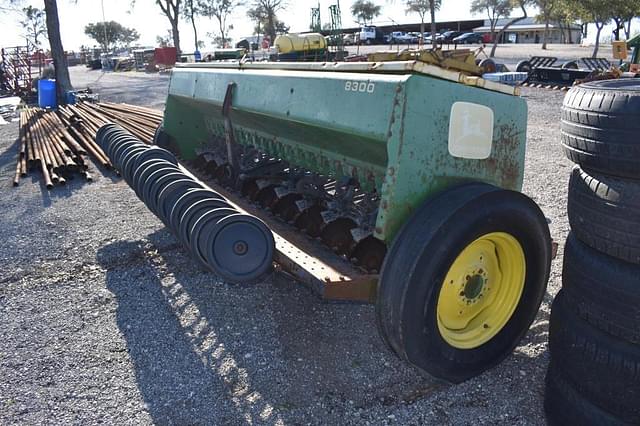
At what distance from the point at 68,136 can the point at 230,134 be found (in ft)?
20.7

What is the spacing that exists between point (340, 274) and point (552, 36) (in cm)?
6427

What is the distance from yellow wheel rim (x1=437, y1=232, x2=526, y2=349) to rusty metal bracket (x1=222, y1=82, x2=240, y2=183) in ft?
8.02

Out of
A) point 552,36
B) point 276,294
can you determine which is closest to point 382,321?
point 276,294

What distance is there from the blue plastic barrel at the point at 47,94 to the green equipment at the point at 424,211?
13717mm

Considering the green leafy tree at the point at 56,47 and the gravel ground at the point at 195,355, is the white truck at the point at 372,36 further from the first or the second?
the gravel ground at the point at 195,355

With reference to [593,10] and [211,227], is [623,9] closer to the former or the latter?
[593,10]

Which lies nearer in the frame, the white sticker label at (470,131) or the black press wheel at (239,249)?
the white sticker label at (470,131)

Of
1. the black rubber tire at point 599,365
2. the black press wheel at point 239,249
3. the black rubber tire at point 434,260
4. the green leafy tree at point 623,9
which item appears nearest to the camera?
the black rubber tire at point 599,365

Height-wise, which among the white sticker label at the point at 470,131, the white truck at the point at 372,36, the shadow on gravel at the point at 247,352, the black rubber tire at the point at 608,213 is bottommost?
the shadow on gravel at the point at 247,352

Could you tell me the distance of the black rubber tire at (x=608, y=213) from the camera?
220cm

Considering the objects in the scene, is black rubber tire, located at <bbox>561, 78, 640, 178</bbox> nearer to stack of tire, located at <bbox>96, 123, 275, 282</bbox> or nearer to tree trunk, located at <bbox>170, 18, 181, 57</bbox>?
stack of tire, located at <bbox>96, 123, 275, 282</bbox>

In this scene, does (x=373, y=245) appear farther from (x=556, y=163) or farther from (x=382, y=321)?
(x=556, y=163)

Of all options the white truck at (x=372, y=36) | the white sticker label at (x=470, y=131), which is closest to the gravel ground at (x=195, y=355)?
the white sticker label at (x=470, y=131)

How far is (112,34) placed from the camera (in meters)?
81.9
